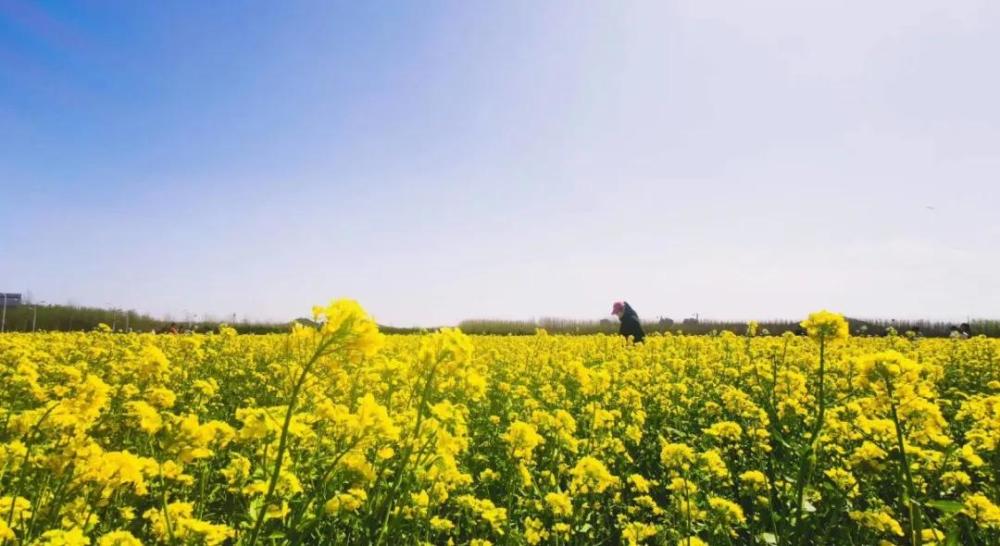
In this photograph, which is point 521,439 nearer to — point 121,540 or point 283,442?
point 283,442

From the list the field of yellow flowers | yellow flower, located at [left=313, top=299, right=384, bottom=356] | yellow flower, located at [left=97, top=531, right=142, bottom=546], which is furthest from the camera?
the field of yellow flowers

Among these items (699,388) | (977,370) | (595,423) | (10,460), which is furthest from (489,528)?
(977,370)

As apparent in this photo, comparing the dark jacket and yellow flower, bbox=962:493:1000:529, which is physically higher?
the dark jacket

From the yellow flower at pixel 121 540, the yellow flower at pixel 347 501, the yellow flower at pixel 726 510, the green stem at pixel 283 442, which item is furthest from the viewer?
the yellow flower at pixel 726 510

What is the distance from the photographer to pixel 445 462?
2.86 metres

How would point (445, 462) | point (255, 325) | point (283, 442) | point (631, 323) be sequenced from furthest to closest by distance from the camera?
point (255, 325) → point (631, 323) → point (445, 462) → point (283, 442)

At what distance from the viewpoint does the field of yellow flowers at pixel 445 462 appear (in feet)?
7.56

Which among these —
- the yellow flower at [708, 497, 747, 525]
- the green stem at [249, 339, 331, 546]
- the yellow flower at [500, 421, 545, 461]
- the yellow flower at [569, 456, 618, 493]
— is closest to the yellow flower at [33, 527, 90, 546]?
the green stem at [249, 339, 331, 546]

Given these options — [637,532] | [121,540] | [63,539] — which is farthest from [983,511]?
[63,539]

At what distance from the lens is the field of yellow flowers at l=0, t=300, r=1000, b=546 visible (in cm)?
230

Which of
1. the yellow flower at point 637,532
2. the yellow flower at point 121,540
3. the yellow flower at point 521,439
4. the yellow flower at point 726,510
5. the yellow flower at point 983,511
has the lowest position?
the yellow flower at point 637,532

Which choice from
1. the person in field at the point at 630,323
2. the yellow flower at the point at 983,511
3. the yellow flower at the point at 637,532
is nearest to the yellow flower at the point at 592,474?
the yellow flower at the point at 637,532

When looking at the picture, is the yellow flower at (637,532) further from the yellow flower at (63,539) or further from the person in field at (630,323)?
the person in field at (630,323)

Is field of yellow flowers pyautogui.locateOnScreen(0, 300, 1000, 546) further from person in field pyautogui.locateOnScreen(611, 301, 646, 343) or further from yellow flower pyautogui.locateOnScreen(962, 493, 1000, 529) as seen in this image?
person in field pyautogui.locateOnScreen(611, 301, 646, 343)
